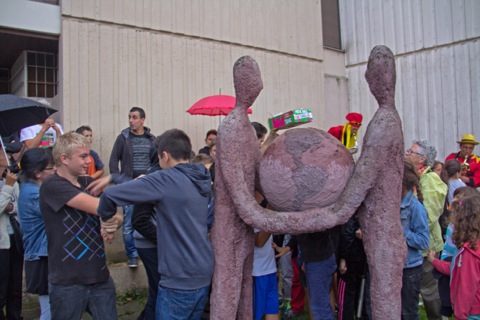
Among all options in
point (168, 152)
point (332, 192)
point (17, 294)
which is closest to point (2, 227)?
point (17, 294)

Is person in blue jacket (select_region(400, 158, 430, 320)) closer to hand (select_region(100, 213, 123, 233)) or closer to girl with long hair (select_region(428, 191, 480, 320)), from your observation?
girl with long hair (select_region(428, 191, 480, 320))

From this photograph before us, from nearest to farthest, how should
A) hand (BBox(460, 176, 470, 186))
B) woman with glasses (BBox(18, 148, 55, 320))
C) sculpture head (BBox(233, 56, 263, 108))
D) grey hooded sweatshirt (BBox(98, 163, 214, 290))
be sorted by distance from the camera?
grey hooded sweatshirt (BBox(98, 163, 214, 290)), sculpture head (BBox(233, 56, 263, 108)), woman with glasses (BBox(18, 148, 55, 320)), hand (BBox(460, 176, 470, 186))

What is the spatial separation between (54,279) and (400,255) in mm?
2218

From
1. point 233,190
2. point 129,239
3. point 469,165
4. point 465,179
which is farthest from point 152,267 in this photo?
point 469,165

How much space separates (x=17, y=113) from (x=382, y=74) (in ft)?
12.6

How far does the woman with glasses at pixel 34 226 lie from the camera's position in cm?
359

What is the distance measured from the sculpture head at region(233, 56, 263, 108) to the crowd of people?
1.61 feet

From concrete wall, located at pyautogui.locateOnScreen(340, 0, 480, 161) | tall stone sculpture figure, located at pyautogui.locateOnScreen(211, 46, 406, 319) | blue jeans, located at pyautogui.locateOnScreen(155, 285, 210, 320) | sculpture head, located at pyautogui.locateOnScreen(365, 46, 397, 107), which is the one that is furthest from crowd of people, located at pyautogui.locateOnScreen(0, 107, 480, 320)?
concrete wall, located at pyautogui.locateOnScreen(340, 0, 480, 161)

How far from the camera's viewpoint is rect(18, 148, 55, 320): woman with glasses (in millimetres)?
3590

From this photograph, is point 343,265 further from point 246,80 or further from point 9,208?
point 9,208

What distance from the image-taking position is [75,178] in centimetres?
316

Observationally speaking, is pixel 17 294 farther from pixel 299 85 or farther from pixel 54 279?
pixel 299 85

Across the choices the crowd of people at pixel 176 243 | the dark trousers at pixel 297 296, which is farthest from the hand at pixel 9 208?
the dark trousers at pixel 297 296

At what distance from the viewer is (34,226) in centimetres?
373
